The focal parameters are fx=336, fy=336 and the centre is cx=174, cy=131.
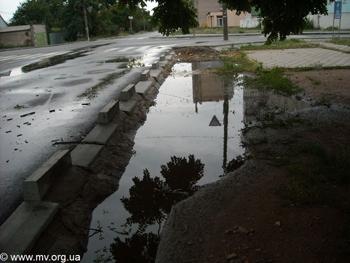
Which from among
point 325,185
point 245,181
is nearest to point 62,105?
point 245,181

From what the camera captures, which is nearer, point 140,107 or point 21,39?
point 140,107

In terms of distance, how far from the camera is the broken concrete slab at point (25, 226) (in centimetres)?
272

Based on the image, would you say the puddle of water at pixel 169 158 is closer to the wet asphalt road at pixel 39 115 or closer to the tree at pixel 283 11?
the wet asphalt road at pixel 39 115

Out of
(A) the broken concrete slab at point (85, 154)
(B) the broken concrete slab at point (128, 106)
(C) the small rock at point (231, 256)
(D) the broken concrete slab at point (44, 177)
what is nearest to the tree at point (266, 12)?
(B) the broken concrete slab at point (128, 106)

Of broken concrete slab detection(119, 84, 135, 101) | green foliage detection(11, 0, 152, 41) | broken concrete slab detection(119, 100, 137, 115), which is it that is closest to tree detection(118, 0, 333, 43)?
broken concrete slab detection(119, 100, 137, 115)

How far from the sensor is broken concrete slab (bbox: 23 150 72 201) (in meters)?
3.34

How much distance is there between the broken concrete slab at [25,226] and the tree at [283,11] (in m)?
4.44

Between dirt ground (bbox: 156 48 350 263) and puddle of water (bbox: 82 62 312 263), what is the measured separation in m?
0.29

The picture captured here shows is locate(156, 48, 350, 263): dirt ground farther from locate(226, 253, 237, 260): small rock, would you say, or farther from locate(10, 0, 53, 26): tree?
locate(10, 0, 53, 26): tree

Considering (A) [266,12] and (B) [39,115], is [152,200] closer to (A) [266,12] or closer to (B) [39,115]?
(A) [266,12]

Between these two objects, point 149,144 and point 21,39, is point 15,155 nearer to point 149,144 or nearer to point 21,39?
point 149,144

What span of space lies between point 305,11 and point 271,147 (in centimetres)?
235

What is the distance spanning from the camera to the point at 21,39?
4209cm

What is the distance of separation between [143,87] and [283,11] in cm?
473
